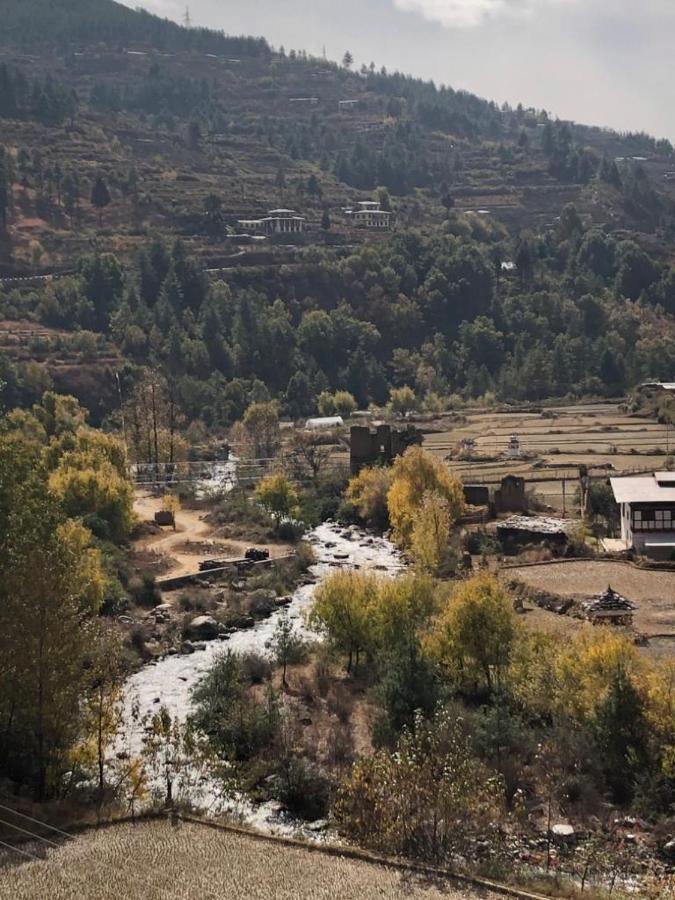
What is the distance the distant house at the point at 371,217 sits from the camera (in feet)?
445

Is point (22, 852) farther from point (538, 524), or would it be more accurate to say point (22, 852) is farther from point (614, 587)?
point (538, 524)

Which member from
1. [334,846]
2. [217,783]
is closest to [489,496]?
[217,783]

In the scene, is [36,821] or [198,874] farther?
[36,821]

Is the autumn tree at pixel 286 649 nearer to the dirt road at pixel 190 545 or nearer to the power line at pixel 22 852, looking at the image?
the dirt road at pixel 190 545

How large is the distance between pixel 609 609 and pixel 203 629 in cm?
1303

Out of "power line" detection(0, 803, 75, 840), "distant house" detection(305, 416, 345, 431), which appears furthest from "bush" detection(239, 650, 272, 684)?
"distant house" detection(305, 416, 345, 431)

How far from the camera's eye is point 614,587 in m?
37.7

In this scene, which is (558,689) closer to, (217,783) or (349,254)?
(217,783)

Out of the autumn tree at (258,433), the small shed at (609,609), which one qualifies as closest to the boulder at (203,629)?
the small shed at (609,609)

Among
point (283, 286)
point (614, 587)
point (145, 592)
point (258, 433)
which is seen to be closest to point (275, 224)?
point (283, 286)

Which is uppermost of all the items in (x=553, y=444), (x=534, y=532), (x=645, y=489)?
(x=645, y=489)

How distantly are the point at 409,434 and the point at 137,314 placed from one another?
132 feet

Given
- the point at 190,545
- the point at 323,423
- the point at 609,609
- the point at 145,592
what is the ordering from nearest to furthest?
the point at 609,609, the point at 145,592, the point at 190,545, the point at 323,423

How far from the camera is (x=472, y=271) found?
121 meters
